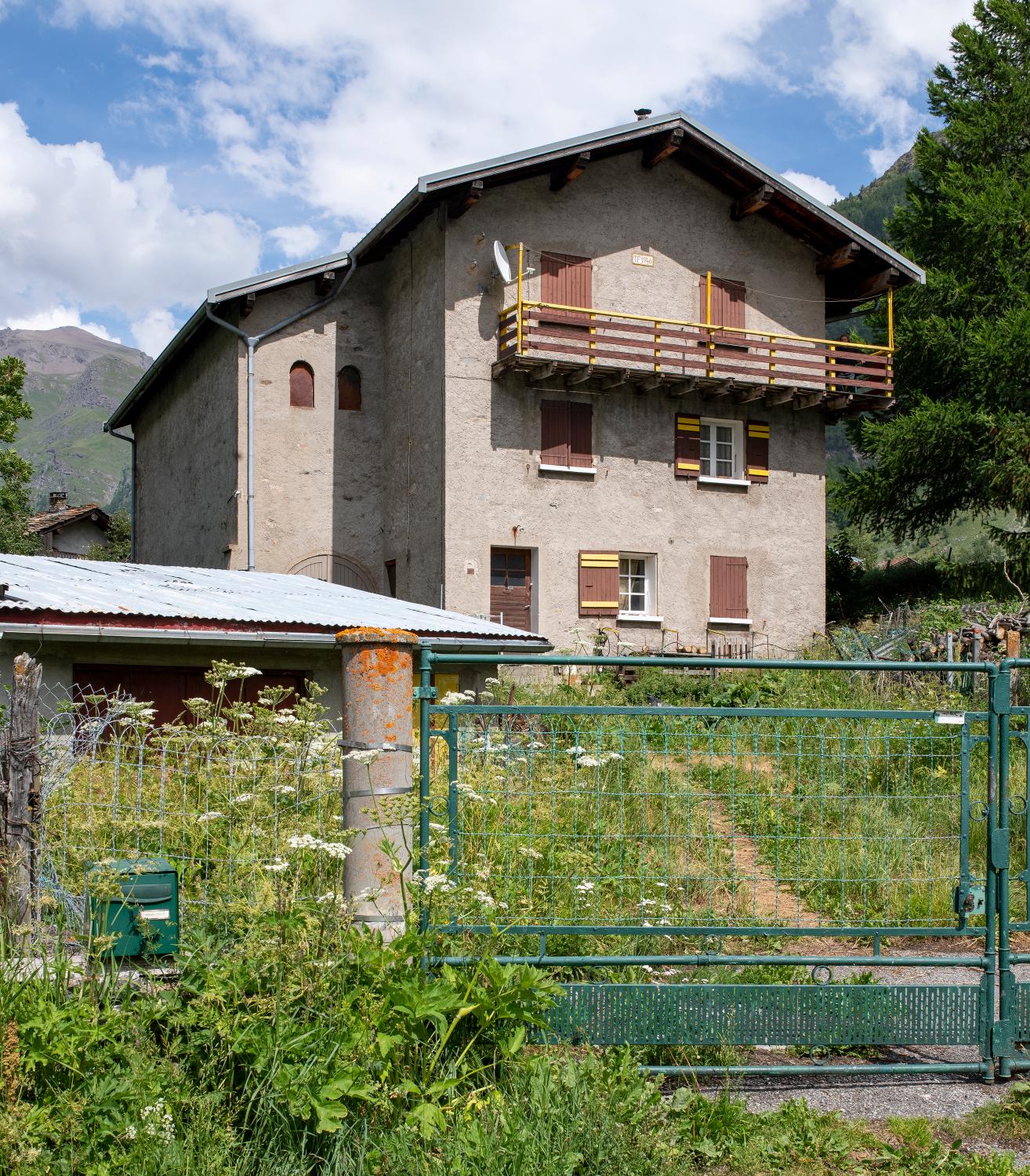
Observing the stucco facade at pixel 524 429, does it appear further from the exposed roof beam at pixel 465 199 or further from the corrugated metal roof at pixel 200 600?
the corrugated metal roof at pixel 200 600

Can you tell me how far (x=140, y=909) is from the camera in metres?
4.96

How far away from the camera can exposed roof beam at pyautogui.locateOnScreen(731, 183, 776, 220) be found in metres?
23.3

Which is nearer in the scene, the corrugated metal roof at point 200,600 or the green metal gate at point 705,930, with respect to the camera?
the green metal gate at point 705,930

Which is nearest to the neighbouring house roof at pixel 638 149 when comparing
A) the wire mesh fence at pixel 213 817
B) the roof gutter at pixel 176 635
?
the roof gutter at pixel 176 635

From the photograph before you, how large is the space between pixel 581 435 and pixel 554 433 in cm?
56

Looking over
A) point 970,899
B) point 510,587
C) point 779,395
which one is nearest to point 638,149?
point 779,395

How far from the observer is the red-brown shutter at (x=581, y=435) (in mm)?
22609

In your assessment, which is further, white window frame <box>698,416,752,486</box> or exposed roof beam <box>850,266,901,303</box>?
→ exposed roof beam <box>850,266,901,303</box>

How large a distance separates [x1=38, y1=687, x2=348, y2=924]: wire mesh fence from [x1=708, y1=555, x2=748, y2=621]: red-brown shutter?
17157 millimetres

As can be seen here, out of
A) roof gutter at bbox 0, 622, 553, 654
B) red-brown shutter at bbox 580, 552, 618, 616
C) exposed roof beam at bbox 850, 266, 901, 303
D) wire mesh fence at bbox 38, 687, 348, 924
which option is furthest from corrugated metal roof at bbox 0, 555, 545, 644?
exposed roof beam at bbox 850, 266, 901, 303

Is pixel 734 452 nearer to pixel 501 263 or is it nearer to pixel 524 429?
pixel 524 429

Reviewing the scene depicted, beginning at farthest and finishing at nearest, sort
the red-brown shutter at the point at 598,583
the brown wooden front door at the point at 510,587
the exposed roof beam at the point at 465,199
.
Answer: the red-brown shutter at the point at 598,583 → the brown wooden front door at the point at 510,587 → the exposed roof beam at the point at 465,199

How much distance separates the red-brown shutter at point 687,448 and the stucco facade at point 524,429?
0.52ft

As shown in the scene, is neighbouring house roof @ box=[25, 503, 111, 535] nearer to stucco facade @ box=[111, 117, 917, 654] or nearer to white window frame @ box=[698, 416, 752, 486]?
stucco facade @ box=[111, 117, 917, 654]
